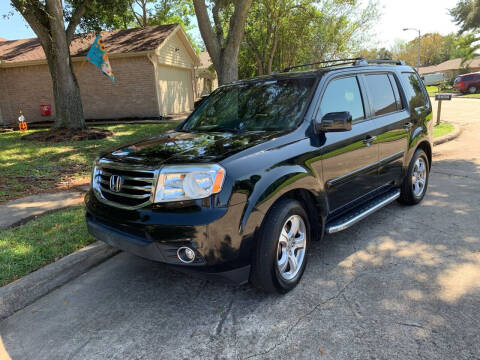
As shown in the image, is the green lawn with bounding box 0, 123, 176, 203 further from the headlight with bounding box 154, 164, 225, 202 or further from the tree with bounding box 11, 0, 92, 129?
the headlight with bounding box 154, 164, 225, 202

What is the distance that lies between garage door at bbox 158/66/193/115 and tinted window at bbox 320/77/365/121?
631 inches

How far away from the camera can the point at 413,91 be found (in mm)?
5078

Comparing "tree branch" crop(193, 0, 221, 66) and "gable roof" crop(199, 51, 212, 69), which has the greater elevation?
"gable roof" crop(199, 51, 212, 69)

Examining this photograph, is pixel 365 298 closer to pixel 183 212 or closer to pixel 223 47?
pixel 183 212

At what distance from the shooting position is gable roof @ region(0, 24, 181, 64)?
18422 mm

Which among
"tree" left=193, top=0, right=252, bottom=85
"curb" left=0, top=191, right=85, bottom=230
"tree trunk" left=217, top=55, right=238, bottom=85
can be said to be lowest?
"curb" left=0, top=191, right=85, bottom=230

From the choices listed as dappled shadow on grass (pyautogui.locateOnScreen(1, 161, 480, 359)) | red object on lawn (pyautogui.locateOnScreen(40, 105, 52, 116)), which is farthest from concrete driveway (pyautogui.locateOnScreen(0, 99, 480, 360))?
red object on lawn (pyautogui.locateOnScreen(40, 105, 52, 116))

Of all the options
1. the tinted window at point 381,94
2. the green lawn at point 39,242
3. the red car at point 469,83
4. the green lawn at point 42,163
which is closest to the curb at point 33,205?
the green lawn at point 39,242

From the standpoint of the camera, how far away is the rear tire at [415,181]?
4.92 m

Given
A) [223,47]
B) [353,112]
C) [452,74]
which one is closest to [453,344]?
[353,112]

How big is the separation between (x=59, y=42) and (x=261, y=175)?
11.6 metres

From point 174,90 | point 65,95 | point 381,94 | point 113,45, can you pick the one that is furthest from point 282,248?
point 174,90

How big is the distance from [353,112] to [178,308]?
8.57 ft

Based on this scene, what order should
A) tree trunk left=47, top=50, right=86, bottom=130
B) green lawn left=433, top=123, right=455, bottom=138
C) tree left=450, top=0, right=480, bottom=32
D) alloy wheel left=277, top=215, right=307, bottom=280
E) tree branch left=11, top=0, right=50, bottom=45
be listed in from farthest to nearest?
tree left=450, top=0, right=480, bottom=32 → tree trunk left=47, top=50, right=86, bottom=130 → tree branch left=11, top=0, right=50, bottom=45 → green lawn left=433, top=123, right=455, bottom=138 → alloy wheel left=277, top=215, right=307, bottom=280
